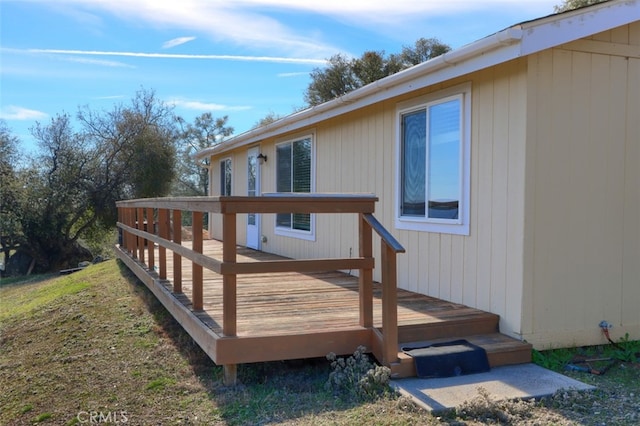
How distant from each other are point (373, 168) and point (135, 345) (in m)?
3.16

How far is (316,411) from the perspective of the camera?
3262 mm

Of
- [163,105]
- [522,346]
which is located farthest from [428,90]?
[163,105]

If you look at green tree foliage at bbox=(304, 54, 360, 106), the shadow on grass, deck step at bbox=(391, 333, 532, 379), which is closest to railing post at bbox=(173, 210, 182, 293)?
the shadow on grass

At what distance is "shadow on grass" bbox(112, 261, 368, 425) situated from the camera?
3289 millimetres

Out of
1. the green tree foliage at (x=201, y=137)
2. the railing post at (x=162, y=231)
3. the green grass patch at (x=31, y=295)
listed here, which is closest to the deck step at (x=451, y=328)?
the railing post at (x=162, y=231)

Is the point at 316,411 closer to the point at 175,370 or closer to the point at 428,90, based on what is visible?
the point at 175,370

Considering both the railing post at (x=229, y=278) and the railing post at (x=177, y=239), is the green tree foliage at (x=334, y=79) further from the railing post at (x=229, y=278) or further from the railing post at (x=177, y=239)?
the railing post at (x=229, y=278)

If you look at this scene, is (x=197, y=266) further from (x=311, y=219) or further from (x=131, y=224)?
(x=131, y=224)

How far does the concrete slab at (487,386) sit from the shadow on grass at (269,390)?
15.8 inches

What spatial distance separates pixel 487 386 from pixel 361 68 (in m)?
20.2

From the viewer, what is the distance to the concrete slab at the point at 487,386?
3223 millimetres

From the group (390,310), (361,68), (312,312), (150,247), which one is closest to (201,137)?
(361,68)

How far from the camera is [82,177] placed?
17203mm

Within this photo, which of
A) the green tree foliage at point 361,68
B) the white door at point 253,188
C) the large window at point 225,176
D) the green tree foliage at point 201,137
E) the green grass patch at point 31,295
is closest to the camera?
the green grass patch at point 31,295
